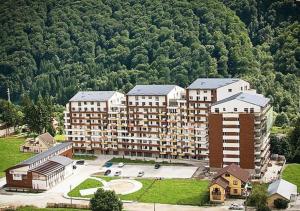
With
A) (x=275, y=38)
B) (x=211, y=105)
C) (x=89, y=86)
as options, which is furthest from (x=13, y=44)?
(x=211, y=105)

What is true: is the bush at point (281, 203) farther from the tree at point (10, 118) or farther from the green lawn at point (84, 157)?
Answer: the tree at point (10, 118)

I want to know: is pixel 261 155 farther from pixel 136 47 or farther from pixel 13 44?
pixel 13 44

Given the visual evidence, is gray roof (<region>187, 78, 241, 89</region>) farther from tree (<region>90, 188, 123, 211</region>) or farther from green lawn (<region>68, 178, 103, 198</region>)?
tree (<region>90, 188, 123, 211</region>)

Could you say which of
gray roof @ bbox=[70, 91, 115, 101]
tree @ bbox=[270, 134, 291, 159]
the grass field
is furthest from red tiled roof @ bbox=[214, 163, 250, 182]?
gray roof @ bbox=[70, 91, 115, 101]

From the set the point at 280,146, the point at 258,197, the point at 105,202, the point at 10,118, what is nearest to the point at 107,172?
the point at 105,202

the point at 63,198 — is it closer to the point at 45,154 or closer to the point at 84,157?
the point at 45,154
